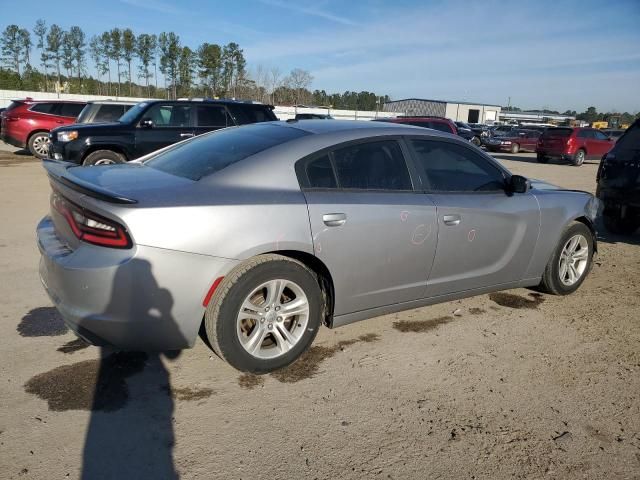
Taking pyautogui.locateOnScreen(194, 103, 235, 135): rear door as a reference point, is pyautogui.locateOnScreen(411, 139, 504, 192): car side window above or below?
below

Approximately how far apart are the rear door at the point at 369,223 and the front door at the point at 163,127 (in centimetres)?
693

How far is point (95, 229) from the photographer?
271cm

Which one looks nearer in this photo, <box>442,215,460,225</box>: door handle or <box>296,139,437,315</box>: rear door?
<box>296,139,437,315</box>: rear door

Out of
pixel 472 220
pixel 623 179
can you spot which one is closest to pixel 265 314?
pixel 472 220

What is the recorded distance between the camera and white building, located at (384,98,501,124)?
232 ft

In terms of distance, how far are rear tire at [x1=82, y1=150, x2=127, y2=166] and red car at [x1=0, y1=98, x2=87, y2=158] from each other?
20.0 feet

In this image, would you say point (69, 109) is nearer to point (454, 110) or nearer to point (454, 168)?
point (454, 168)

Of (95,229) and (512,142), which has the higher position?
(512,142)

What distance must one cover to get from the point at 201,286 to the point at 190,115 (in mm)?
7965

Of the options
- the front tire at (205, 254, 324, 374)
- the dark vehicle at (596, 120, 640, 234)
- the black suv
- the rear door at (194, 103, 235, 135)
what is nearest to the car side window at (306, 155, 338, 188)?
the front tire at (205, 254, 324, 374)

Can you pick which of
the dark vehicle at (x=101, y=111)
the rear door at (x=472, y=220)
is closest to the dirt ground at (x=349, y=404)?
the rear door at (x=472, y=220)

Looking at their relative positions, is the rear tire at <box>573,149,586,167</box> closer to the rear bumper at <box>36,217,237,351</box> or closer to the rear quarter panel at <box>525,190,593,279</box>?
the rear quarter panel at <box>525,190,593,279</box>

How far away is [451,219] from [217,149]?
5.95 ft

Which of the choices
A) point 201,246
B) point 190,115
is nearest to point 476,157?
point 201,246
